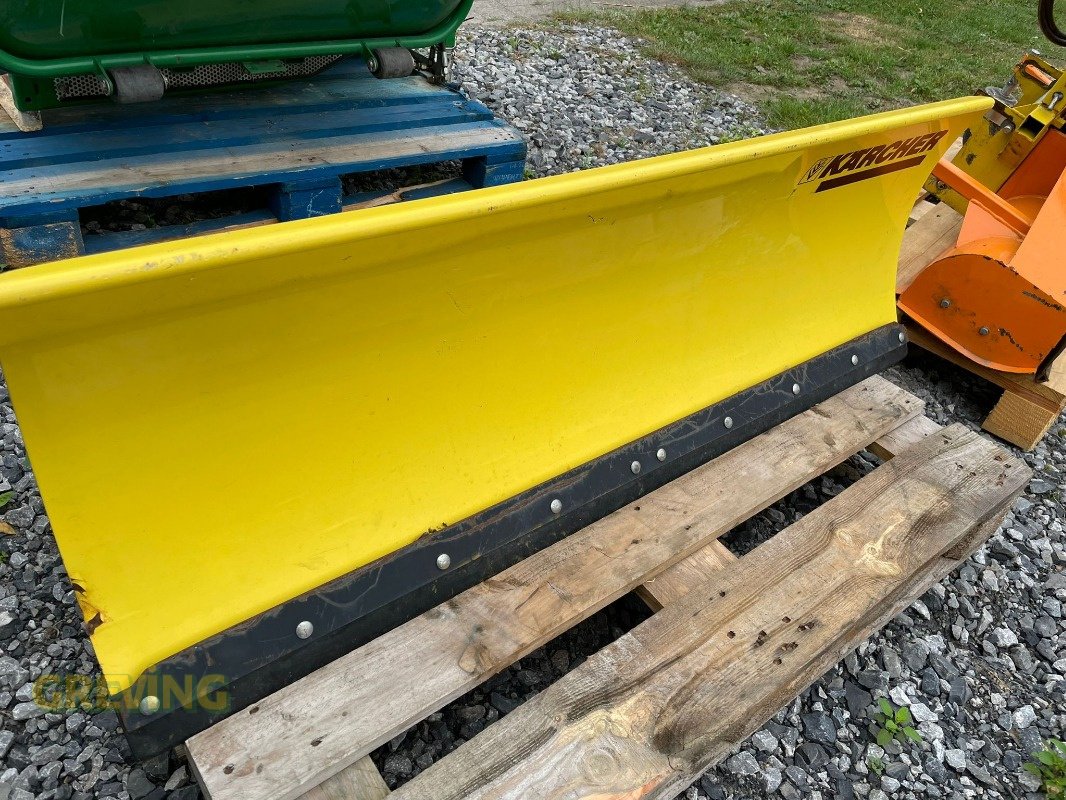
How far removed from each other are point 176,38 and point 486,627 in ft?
6.67

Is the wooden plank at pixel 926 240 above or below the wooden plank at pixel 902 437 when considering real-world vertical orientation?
above

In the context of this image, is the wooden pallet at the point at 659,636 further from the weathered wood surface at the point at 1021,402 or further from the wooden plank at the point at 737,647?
the weathered wood surface at the point at 1021,402

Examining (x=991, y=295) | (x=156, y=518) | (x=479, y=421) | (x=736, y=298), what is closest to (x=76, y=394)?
(x=156, y=518)

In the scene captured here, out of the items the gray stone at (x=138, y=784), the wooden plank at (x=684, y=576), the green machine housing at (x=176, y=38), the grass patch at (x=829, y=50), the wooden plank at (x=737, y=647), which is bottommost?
the gray stone at (x=138, y=784)

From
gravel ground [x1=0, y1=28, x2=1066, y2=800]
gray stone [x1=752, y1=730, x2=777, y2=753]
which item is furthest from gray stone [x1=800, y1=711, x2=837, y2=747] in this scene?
gray stone [x1=752, y1=730, x2=777, y2=753]

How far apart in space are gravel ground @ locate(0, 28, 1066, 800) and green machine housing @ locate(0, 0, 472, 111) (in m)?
0.65

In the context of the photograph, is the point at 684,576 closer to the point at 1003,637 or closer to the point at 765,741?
the point at 765,741

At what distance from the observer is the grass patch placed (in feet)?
19.8

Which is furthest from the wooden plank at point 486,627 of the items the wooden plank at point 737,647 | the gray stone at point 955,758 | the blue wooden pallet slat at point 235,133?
the blue wooden pallet slat at point 235,133

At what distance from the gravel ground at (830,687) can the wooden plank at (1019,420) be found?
0.32 ft

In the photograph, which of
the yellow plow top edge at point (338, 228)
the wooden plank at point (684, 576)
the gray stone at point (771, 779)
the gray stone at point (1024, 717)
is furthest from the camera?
the gray stone at point (1024, 717)

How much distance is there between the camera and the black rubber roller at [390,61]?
303 centimetres

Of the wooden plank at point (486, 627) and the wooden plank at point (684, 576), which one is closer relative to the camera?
the wooden plank at point (486, 627)

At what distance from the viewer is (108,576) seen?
145cm
